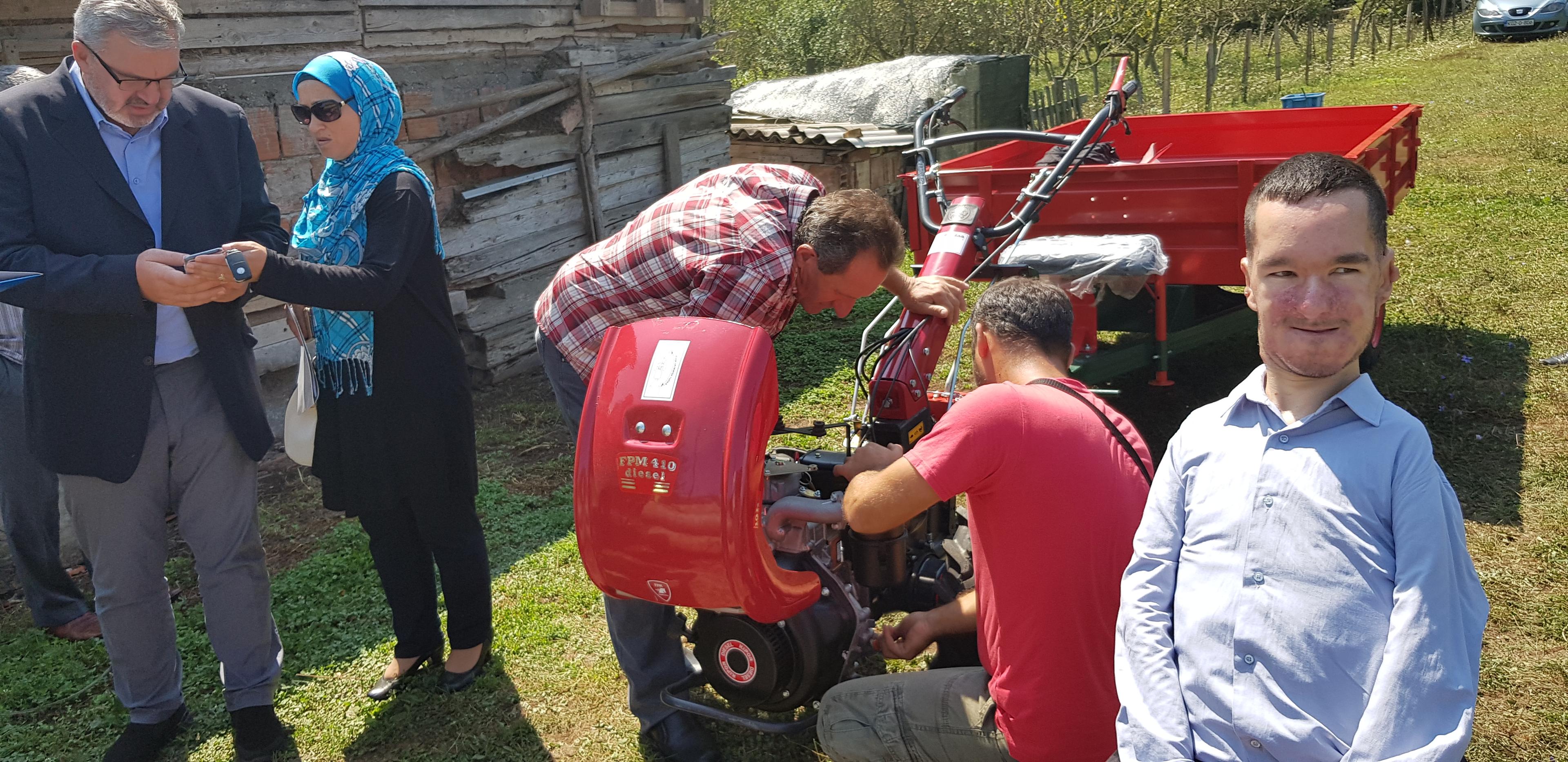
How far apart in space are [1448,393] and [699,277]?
162 inches

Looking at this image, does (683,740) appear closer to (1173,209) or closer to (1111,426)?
(1111,426)

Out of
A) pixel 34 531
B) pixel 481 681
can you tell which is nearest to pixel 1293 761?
pixel 481 681

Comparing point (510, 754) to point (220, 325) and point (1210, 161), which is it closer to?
point (220, 325)

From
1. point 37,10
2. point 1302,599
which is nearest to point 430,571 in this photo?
point 1302,599

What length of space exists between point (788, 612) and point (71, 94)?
219 centimetres

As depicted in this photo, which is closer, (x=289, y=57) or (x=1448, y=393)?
(x=1448, y=393)

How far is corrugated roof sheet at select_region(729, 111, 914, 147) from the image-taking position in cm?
920

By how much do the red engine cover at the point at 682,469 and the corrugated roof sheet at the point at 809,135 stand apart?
6.97 meters

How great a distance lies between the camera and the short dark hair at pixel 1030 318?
2271 millimetres

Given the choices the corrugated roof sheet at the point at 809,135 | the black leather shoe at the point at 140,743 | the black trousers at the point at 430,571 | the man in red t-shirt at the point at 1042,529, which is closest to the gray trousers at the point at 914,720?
the man in red t-shirt at the point at 1042,529

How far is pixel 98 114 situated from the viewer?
8.91 feet

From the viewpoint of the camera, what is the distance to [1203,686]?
5.43 feet

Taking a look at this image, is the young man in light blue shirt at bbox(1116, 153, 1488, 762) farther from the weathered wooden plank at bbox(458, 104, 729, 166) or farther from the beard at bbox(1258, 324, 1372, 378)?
the weathered wooden plank at bbox(458, 104, 729, 166)

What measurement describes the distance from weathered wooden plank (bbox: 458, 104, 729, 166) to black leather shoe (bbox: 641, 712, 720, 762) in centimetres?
426
